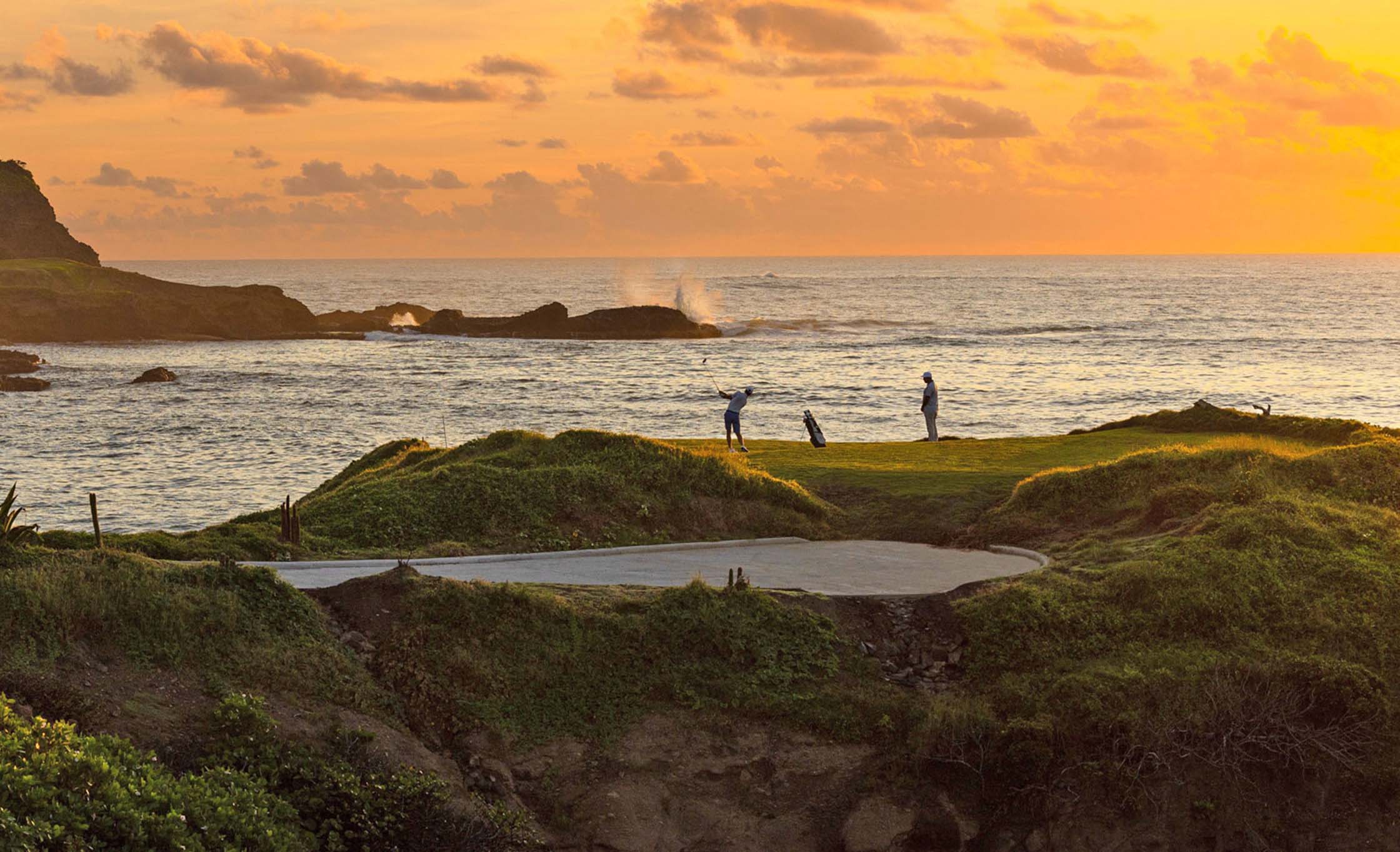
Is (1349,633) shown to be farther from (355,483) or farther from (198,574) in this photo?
(355,483)

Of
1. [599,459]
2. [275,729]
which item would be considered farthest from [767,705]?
[599,459]

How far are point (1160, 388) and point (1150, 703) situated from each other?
168ft

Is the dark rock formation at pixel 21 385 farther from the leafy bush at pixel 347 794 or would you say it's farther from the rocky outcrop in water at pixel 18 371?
the leafy bush at pixel 347 794

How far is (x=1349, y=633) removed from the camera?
12992 millimetres

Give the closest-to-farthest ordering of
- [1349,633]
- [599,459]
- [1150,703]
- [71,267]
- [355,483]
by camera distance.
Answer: [1150,703] < [1349,633] < [599,459] < [355,483] < [71,267]

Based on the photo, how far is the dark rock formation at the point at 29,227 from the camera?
120750 millimetres

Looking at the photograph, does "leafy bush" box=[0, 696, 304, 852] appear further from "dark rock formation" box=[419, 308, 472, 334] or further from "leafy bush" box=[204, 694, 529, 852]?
"dark rock formation" box=[419, 308, 472, 334]

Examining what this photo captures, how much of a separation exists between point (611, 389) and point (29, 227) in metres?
90.1

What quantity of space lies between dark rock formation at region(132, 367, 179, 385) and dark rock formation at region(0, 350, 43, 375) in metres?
7.94

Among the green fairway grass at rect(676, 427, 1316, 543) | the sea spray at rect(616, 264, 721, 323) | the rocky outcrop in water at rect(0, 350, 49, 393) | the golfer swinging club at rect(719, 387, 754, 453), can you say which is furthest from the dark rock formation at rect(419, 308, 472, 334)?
the golfer swinging club at rect(719, 387, 754, 453)

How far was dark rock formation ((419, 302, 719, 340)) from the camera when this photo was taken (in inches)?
3812

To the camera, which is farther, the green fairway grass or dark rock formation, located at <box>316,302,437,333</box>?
Answer: dark rock formation, located at <box>316,302,437,333</box>

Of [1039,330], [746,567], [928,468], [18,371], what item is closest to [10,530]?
[746,567]

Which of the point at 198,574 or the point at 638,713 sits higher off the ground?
the point at 198,574
